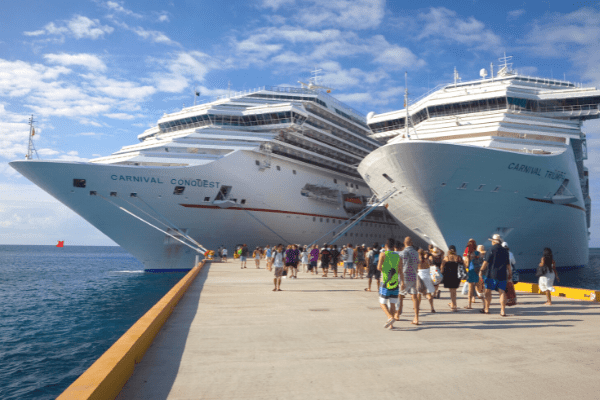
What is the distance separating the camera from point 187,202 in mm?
22250

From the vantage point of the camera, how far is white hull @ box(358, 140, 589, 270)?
16484mm

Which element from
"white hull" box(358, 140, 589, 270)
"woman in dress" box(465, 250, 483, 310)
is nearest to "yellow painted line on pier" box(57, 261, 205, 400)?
"woman in dress" box(465, 250, 483, 310)

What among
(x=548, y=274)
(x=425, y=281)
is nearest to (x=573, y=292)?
(x=548, y=274)

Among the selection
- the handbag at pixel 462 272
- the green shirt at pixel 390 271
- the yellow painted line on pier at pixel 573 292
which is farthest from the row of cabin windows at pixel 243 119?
the green shirt at pixel 390 271

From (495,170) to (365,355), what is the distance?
1442 centimetres

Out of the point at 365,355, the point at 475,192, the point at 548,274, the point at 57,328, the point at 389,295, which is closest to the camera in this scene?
the point at 365,355

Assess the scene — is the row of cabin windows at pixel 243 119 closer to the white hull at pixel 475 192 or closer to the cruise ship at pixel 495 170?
the cruise ship at pixel 495 170

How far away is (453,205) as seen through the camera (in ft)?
57.0

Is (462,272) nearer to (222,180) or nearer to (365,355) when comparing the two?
(365,355)

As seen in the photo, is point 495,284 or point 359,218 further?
point 359,218

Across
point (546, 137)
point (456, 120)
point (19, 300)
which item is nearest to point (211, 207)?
point (19, 300)

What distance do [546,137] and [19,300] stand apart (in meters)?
26.6

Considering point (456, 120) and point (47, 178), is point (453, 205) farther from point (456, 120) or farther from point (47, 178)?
point (47, 178)

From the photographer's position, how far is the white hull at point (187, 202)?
2064 centimetres
